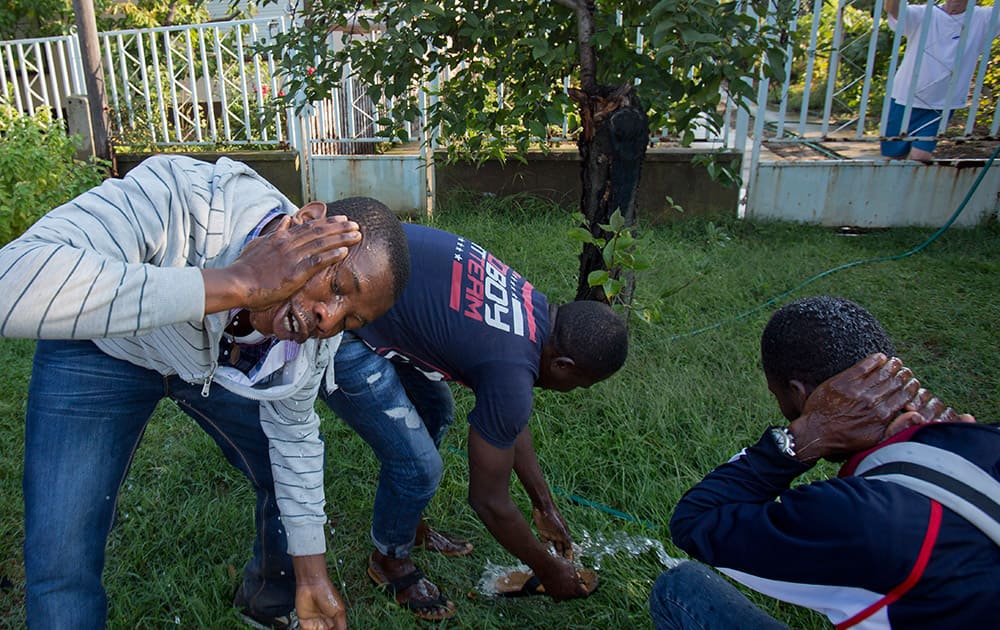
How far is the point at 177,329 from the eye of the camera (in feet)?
4.97

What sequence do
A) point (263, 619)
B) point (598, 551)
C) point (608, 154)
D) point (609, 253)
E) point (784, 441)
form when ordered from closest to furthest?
point (784, 441) < point (263, 619) < point (598, 551) < point (609, 253) < point (608, 154)

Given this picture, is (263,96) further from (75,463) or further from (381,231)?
(381,231)

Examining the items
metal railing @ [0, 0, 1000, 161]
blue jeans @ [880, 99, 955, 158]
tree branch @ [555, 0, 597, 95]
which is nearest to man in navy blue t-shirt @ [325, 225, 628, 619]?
tree branch @ [555, 0, 597, 95]

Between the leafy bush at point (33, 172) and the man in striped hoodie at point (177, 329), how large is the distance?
3917 mm

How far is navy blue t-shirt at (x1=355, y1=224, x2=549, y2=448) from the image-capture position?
180 cm

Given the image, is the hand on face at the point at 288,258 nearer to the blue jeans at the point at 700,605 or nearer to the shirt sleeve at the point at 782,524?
the shirt sleeve at the point at 782,524

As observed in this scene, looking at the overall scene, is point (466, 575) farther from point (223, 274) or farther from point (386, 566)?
point (223, 274)

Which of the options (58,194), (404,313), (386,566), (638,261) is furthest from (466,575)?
(58,194)

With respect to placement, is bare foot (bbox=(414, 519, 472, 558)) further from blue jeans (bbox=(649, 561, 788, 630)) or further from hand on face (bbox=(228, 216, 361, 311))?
hand on face (bbox=(228, 216, 361, 311))

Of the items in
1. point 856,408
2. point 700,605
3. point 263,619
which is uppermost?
point 856,408

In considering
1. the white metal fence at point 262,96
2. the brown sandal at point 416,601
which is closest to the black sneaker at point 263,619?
the brown sandal at point 416,601

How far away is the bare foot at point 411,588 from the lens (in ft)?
7.09

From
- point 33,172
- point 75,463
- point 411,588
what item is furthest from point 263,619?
point 33,172

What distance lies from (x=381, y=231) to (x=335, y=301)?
0.58 ft
